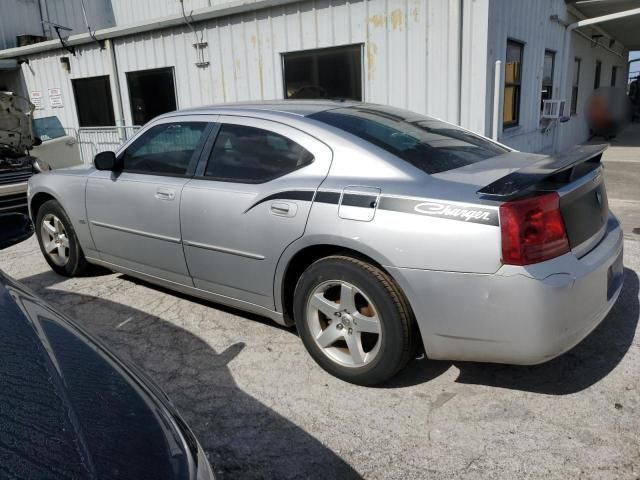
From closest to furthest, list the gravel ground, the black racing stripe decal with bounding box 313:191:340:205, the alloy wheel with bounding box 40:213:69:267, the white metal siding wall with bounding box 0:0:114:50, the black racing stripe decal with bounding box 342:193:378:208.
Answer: the gravel ground
the black racing stripe decal with bounding box 342:193:378:208
the black racing stripe decal with bounding box 313:191:340:205
the alloy wheel with bounding box 40:213:69:267
the white metal siding wall with bounding box 0:0:114:50

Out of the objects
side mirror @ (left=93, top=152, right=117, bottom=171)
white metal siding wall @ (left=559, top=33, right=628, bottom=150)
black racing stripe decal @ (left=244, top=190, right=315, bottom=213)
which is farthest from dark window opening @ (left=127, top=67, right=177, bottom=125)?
white metal siding wall @ (left=559, top=33, right=628, bottom=150)

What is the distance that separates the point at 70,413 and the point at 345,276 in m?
1.63

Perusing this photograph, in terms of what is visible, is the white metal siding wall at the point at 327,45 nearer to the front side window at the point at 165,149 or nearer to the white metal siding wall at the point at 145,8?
the white metal siding wall at the point at 145,8

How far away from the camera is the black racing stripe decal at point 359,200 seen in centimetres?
270

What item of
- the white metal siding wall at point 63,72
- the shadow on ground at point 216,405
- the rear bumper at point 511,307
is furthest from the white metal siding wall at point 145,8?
the rear bumper at point 511,307

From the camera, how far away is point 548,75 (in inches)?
392

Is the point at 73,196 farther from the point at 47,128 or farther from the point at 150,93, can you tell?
the point at 47,128

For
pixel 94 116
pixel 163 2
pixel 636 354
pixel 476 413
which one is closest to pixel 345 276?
pixel 476 413

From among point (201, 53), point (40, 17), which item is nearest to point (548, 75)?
point (201, 53)

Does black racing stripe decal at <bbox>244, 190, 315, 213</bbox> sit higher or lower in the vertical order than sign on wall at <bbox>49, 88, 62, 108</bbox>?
lower

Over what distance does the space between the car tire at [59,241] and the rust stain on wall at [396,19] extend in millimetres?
4704

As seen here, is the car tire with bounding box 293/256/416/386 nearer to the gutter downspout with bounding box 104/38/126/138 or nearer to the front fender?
the front fender

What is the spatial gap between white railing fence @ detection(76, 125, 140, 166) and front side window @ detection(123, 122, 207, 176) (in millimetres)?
6916

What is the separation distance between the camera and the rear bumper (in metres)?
2.37
